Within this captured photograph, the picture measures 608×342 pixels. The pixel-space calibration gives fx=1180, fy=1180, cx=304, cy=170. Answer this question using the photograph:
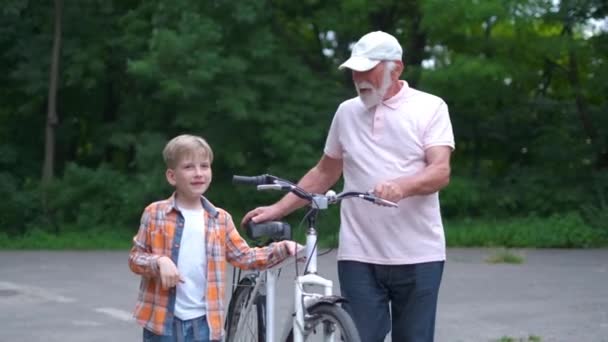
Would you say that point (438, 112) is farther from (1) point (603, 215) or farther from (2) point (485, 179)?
(2) point (485, 179)

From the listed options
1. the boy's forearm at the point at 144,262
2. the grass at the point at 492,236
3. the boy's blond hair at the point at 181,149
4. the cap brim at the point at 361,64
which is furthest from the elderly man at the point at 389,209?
the grass at the point at 492,236

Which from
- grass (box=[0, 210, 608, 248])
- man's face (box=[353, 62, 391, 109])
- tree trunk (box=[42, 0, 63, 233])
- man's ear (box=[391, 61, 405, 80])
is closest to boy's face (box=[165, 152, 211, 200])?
man's face (box=[353, 62, 391, 109])

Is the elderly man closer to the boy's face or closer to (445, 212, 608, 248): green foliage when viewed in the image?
the boy's face

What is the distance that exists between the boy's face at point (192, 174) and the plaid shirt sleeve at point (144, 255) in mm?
183

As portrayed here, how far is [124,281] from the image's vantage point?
1380 centimetres

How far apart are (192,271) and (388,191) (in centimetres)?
92

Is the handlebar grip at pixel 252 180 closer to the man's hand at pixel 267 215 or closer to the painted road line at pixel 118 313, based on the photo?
the man's hand at pixel 267 215

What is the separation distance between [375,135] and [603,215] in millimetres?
14953

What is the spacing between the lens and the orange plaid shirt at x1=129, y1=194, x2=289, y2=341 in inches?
193

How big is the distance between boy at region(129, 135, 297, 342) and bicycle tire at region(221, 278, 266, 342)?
473 mm

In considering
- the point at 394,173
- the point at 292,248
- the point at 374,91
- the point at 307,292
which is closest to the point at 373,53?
the point at 374,91

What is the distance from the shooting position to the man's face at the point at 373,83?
16.3 feet

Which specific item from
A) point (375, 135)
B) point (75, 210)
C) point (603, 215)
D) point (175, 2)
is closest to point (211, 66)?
point (175, 2)

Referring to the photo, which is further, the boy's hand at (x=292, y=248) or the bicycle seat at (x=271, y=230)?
the bicycle seat at (x=271, y=230)
